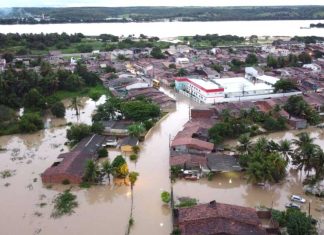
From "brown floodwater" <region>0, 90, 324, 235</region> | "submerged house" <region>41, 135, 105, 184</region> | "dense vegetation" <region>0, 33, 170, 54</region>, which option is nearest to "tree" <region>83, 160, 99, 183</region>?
"submerged house" <region>41, 135, 105, 184</region>

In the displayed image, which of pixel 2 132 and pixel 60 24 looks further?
pixel 60 24

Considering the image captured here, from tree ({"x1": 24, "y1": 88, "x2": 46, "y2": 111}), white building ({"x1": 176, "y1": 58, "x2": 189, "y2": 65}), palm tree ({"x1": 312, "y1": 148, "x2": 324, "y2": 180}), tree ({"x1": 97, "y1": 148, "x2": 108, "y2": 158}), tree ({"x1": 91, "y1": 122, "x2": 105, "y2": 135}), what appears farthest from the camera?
white building ({"x1": 176, "y1": 58, "x2": 189, "y2": 65})

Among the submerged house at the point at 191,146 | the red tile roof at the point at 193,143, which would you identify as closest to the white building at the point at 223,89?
the red tile roof at the point at 193,143

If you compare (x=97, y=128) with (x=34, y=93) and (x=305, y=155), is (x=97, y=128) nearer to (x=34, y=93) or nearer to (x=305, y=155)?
(x=34, y=93)

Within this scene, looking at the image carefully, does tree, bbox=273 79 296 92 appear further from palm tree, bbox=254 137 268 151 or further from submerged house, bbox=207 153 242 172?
palm tree, bbox=254 137 268 151

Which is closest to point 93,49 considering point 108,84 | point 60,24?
point 108,84

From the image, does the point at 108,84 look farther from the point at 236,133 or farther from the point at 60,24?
the point at 60,24

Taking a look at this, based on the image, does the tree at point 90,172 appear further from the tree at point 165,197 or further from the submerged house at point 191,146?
the submerged house at point 191,146
